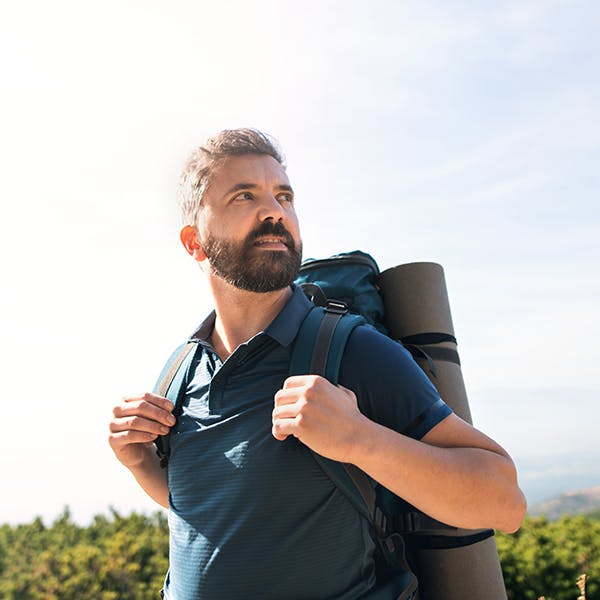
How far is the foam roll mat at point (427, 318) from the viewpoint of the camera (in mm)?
2912

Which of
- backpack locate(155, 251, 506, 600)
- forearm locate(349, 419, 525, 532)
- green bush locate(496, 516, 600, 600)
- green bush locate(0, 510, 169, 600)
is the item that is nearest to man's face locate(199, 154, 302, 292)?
backpack locate(155, 251, 506, 600)

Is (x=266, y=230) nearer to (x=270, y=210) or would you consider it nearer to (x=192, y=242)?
(x=270, y=210)

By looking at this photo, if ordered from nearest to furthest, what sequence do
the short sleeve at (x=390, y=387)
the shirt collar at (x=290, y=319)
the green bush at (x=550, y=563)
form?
the short sleeve at (x=390, y=387) → the shirt collar at (x=290, y=319) → the green bush at (x=550, y=563)

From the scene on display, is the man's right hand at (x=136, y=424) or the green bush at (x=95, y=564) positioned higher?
the man's right hand at (x=136, y=424)

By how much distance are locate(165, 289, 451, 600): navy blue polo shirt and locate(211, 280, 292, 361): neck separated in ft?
0.93

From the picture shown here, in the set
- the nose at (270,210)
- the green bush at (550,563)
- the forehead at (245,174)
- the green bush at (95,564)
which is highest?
the forehead at (245,174)

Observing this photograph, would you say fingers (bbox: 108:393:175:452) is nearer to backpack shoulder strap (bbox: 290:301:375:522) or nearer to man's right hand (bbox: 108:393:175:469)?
man's right hand (bbox: 108:393:175:469)

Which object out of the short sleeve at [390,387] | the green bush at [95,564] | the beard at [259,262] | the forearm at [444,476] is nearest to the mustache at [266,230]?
the beard at [259,262]

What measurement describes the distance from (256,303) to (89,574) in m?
5.54

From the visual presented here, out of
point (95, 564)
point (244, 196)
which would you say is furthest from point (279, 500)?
point (95, 564)

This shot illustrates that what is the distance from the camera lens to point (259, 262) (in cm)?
268

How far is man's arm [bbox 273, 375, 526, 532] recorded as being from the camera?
6.61 feet

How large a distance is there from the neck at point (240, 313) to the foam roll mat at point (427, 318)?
0.54 m

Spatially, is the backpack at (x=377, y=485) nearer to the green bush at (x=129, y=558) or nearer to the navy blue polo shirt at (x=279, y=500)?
the navy blue polo shirt at (x=279, y=500)
